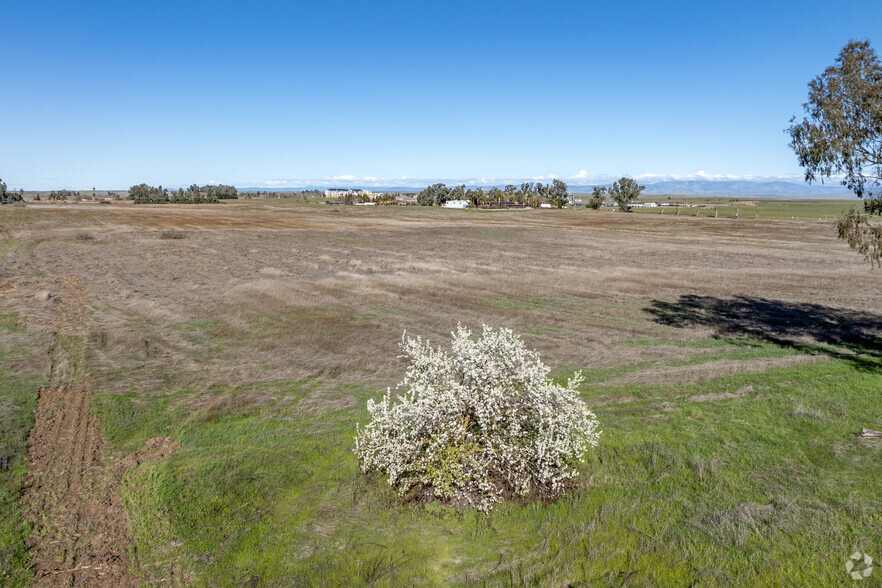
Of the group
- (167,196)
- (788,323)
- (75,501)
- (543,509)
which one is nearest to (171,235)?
(75,501)

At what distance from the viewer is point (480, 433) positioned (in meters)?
9.95

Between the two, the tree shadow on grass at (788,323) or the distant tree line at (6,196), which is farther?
the distant tree line at (6,196)

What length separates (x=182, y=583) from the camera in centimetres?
748

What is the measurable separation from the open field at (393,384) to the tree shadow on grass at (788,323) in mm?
171

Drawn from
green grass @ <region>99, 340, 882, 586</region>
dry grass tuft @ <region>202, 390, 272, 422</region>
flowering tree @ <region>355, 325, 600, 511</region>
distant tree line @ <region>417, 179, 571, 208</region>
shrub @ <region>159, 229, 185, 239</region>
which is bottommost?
green grass @ <region>99, 340, 882, 586</region>

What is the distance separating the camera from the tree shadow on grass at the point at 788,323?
1891 centimetres

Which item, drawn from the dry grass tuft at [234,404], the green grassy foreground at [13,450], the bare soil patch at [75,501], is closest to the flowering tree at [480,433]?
the bare soil patch at [75,501]

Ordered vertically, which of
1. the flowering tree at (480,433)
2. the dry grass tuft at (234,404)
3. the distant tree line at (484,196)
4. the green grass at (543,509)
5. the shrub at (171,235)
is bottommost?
the green grass at (543,509)

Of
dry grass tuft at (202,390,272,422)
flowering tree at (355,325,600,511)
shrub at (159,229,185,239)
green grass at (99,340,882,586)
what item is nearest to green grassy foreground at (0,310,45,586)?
green grass at (99,340,882,586)

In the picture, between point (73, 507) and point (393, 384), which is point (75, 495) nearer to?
point (73, 507)

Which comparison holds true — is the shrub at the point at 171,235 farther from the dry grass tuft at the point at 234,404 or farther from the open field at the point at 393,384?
the dry grass tuft at the point at 234,404

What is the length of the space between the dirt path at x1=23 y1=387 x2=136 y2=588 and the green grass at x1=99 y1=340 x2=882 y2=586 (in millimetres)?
378

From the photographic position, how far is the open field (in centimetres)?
799

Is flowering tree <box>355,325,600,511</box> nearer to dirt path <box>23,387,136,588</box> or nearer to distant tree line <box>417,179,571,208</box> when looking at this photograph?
dirt path <box>23,387,136,588</box>
